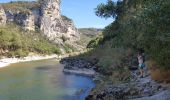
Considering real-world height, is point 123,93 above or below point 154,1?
below

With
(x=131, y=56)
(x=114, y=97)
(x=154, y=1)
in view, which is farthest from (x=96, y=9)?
(x=154, y=1)

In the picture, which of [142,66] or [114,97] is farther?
[142,66]

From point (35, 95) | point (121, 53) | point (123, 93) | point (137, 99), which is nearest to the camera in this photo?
point (137, 99)

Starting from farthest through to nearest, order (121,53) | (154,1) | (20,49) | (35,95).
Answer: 1. (20,49)
2. (121,53)
3. (35,95)
4. (154,1)

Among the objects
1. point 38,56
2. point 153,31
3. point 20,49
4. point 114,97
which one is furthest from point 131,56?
point 38,56

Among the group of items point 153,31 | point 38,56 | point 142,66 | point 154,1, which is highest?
point 154,1

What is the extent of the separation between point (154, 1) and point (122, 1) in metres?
57.0

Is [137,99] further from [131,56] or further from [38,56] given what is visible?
[38,56]

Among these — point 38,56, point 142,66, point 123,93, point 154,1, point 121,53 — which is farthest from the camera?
point 38,56

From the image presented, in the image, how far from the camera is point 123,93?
3091 cm

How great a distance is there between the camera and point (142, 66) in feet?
124

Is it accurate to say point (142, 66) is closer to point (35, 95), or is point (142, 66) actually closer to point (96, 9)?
point (35, 95)

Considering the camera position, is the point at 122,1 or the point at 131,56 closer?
the point at 131,56

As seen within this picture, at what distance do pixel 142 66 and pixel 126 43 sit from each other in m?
20.2
